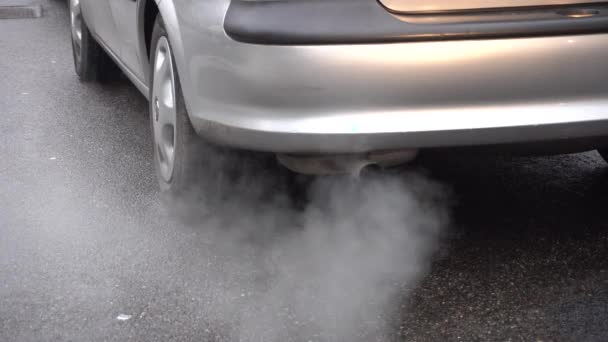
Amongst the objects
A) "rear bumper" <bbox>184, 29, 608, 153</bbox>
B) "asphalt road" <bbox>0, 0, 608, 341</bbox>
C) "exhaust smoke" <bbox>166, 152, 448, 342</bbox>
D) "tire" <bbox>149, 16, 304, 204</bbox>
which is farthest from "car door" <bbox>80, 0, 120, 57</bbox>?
"rear bumper" <bbox>184, 29, 608, 153</bbox>

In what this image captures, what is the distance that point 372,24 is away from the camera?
256 centimetres

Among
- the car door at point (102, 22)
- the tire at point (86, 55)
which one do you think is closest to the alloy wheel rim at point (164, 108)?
the car door at point (102, 22)

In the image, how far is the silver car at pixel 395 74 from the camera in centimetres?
256

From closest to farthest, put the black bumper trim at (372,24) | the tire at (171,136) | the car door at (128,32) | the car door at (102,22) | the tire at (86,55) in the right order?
1. the black bumper trim at (372,24)
2. the tire at (171,136)
3. the car door at (128,32)
4. the car door at (102,22)
5. the tire at (86,55)

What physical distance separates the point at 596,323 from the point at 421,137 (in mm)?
725

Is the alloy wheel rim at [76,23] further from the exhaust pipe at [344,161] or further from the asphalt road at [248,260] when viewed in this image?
the exhaust pipe at [344,161]

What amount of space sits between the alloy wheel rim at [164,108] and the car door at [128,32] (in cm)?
35

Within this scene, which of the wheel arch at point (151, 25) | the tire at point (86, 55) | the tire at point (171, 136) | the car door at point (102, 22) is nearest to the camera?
the wheel arch at point (151, 25)

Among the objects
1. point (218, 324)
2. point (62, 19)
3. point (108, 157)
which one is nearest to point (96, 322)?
point (218, 324)

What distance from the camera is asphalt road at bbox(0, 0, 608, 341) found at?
2.61 meters

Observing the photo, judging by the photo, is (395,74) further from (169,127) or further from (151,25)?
(151,25)

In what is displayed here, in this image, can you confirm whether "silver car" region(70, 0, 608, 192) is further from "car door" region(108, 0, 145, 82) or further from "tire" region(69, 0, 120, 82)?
"tire" region(69, 0, 120, 82)

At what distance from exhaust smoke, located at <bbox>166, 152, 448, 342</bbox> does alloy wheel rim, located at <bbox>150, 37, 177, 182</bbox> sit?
17cm

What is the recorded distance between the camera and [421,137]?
269 centimetres
